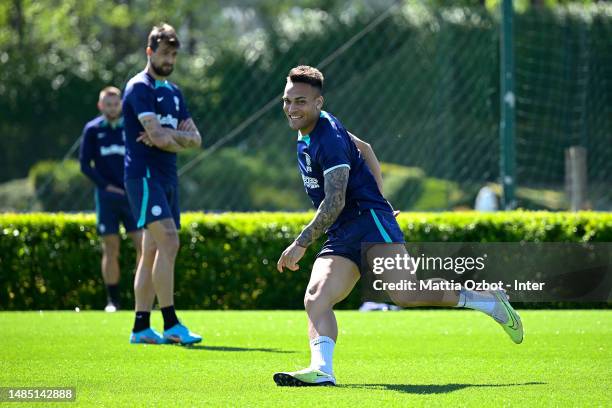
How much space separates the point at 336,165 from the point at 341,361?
5.50ft

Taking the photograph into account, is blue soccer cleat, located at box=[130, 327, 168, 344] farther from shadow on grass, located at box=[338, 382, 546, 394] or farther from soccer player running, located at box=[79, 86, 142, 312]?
soccer player running, located at box=[79, 86, 142, 312]

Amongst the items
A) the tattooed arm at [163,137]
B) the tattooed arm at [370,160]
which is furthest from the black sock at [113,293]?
the tattooed arm at [370,160]

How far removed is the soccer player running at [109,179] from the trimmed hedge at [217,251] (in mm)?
720

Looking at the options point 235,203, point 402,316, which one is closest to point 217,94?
point 235,203

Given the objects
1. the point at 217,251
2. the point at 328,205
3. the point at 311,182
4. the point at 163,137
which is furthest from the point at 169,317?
the point at 217,251

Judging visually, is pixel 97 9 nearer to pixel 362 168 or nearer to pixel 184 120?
pixel 184 120

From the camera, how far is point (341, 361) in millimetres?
7293

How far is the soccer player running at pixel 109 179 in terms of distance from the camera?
11812mm

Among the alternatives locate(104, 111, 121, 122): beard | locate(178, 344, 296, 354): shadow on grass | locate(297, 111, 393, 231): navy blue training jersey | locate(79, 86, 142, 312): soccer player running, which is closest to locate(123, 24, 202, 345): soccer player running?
locate(178, 344, 296, 354): shadow on grass

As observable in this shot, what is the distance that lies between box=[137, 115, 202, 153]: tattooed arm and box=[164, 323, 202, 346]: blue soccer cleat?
1.35 m

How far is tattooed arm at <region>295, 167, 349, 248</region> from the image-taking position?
6141mm

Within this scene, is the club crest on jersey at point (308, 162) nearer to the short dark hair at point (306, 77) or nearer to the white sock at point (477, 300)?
the short dark hair at point (306, 77)

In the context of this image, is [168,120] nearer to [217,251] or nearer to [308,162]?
[308,162]

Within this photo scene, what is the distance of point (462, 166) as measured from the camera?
18.7 metres
